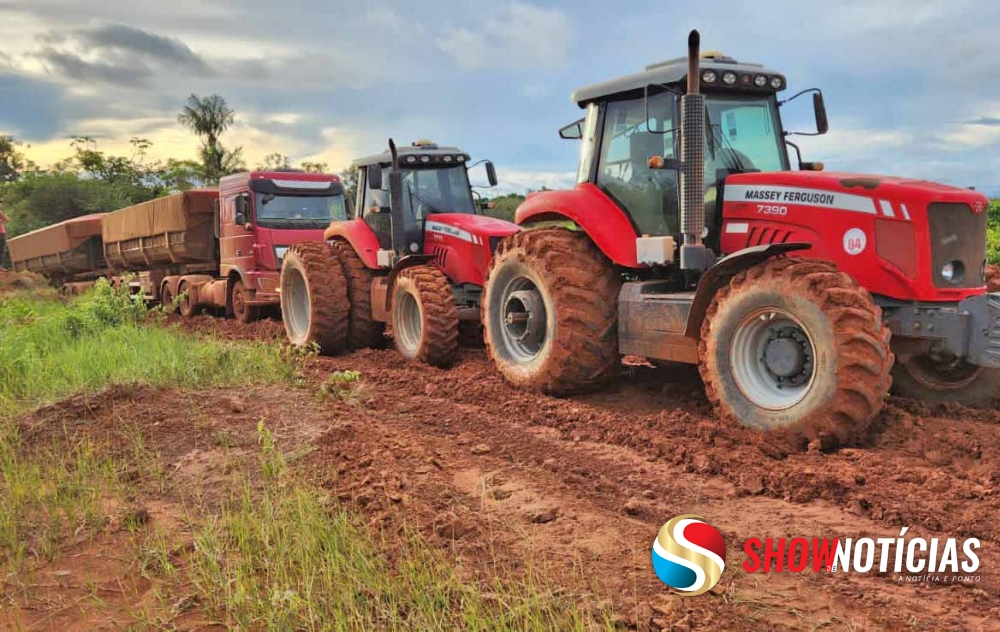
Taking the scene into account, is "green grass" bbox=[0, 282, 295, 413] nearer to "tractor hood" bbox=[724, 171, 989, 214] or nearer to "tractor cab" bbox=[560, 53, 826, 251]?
"tractor cab" bbox=[560, 53, 826, 251]

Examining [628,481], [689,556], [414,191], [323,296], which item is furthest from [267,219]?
[689,556]

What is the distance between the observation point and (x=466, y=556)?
11.8 feet

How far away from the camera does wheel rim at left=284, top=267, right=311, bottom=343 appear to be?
1138 centimetres

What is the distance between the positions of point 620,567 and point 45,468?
12.7 ft

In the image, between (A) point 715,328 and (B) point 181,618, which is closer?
(B) point 181,618

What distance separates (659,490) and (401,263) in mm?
5650

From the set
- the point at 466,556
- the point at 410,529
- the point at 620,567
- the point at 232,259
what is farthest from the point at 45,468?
the point at 232,259

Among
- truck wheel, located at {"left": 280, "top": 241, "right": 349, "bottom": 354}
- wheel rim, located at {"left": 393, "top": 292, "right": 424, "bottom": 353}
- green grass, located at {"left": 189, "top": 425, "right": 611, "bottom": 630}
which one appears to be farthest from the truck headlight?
truck wheel, located at {"left": 280, "top": 241, "right": 349, "bottom": 354}

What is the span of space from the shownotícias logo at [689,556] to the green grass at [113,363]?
16.6 ft

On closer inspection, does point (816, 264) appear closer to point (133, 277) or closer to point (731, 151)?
point (731, 151)

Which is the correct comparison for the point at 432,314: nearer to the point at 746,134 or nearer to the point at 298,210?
the point at 746,134

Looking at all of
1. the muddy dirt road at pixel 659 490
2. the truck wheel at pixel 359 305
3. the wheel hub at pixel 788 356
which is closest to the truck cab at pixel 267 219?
the truck wheel at pixel 359 305

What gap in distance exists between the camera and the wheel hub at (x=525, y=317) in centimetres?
715

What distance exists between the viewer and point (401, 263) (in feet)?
31.6
